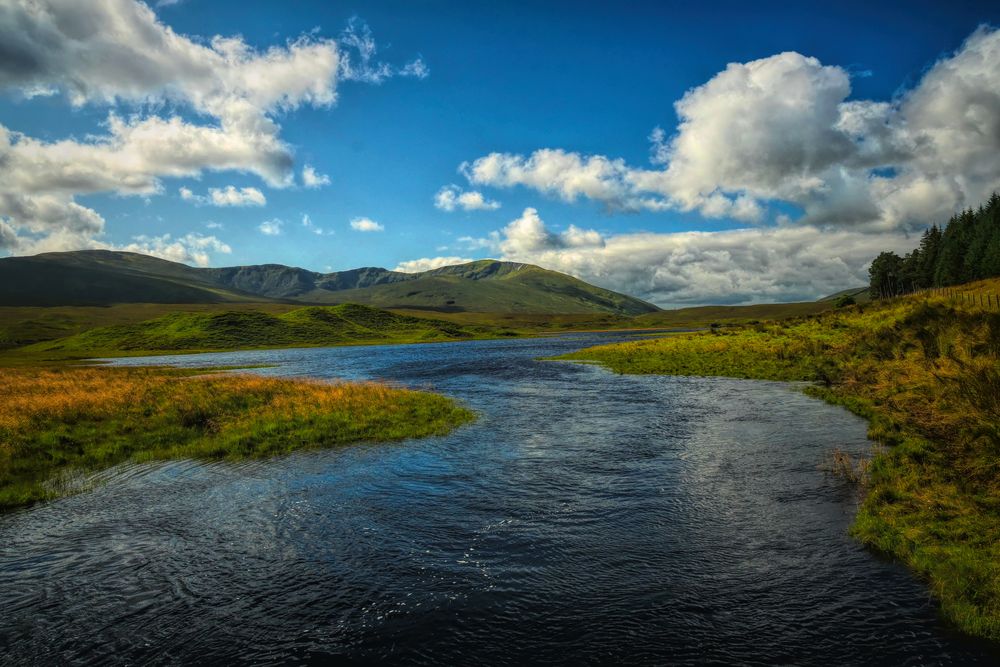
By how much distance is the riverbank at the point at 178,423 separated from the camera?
2558 cm

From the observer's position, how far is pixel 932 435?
2255 cm

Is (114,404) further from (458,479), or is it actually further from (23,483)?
(458,479)

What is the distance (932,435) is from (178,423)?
4211cm

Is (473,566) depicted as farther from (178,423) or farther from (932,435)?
(178,423)

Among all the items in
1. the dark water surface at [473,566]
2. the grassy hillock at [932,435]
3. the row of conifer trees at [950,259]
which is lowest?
the dark water surface at [473,566]

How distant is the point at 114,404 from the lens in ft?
114

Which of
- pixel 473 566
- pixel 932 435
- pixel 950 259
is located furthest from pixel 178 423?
pixel 950 259

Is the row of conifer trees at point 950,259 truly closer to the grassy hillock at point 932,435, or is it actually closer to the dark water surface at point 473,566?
the grassy hillock at point 932,435

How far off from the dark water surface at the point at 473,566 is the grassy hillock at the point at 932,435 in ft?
3.18

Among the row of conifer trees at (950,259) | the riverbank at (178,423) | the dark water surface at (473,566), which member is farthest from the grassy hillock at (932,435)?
the row of conifer trees at (950,259)

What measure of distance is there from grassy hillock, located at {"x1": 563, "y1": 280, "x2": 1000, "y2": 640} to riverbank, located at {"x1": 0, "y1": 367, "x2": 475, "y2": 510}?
23.8 meters

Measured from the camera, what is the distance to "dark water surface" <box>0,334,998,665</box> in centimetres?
1119

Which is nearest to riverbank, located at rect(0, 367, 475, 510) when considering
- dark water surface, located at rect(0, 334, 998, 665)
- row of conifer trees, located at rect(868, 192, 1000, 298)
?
dark water surface, located at rect(0, 334, 998, 665)

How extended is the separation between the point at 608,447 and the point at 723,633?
16245 millimetres
